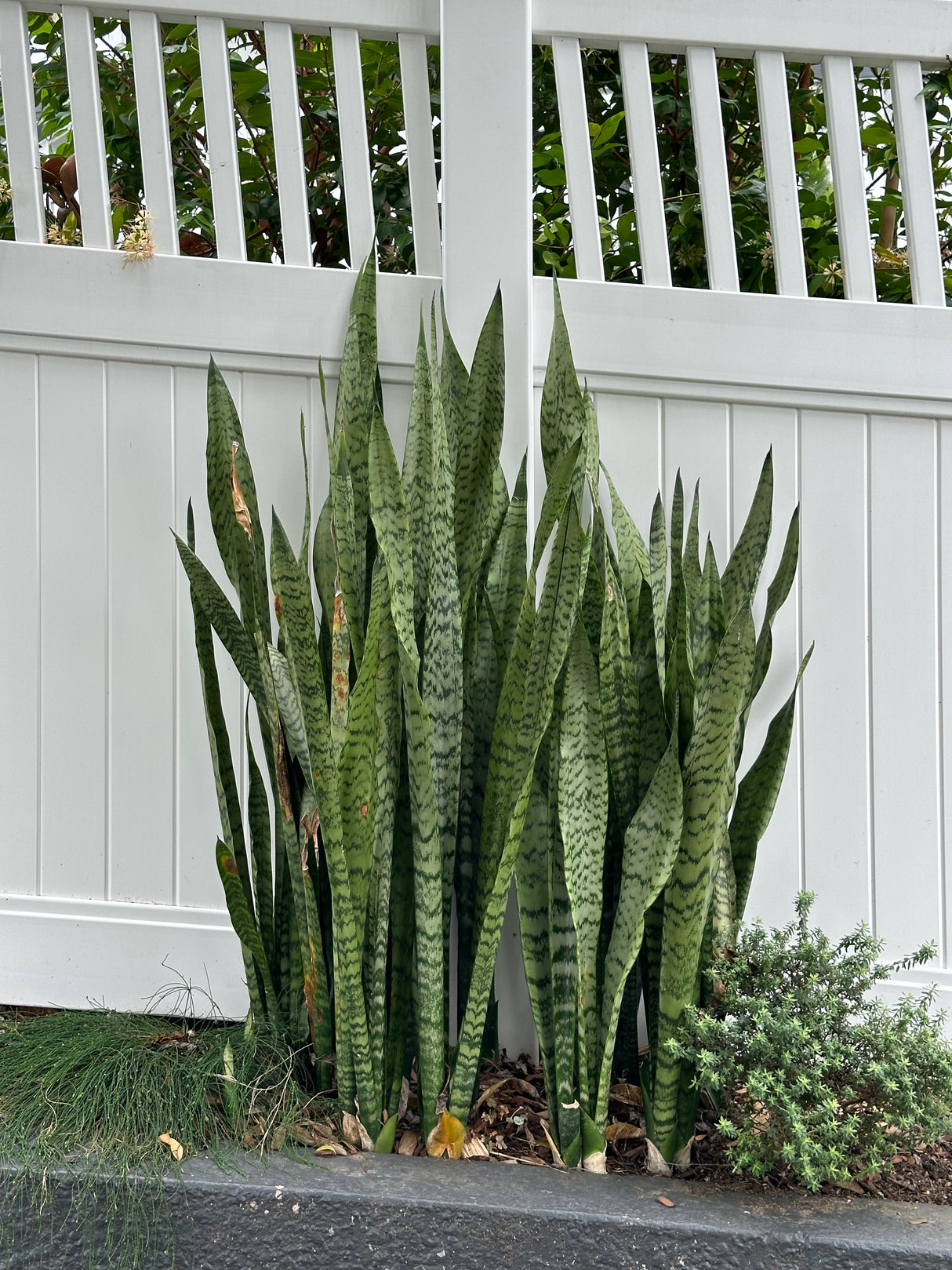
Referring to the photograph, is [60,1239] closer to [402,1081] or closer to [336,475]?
[402,1081]

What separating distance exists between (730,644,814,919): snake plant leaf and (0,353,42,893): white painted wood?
3.69 feet

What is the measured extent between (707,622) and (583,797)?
1.00ft

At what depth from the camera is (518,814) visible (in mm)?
1112

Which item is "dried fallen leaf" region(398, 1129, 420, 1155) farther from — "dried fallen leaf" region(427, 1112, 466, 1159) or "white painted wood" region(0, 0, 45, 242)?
"white painted wood" region(0, 0, 45, 242)

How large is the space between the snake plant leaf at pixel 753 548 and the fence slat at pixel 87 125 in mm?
1120

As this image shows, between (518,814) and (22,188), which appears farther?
(22,188)

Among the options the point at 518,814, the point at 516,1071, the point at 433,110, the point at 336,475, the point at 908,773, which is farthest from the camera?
the point at 433,110

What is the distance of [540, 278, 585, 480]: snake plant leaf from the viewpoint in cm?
131

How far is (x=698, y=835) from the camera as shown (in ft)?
3.64

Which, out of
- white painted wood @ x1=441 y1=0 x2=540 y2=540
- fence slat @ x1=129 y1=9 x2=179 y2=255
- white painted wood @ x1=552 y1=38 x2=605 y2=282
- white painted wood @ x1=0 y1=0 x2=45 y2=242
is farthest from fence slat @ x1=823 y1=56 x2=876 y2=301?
white painted wood @ x1=0 y1=0 x2=45 y2=242

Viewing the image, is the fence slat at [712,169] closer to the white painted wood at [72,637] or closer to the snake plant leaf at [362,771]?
the snake plant leaf at [362,771]

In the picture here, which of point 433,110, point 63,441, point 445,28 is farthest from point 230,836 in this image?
point 433,110

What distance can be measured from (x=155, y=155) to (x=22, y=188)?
0.76ft

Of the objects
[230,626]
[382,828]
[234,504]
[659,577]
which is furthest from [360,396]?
[382,828]
